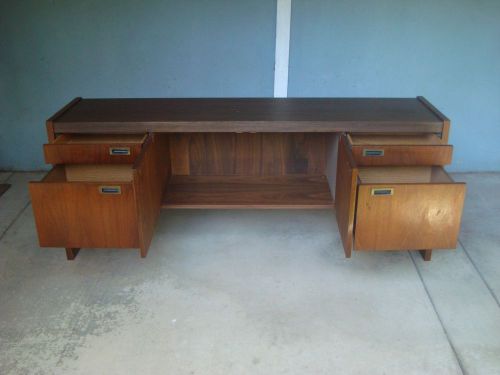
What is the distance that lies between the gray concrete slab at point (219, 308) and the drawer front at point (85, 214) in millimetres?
162

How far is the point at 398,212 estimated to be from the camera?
1869mm

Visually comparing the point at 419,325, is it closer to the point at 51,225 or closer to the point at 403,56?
the point at 51,225

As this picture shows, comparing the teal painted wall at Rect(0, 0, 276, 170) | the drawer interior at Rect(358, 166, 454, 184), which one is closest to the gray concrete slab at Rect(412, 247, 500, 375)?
the drawer interior at Rect(358, 166, 454, 184)

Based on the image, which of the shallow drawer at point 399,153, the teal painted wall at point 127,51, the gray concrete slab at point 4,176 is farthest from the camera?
the gray concrete slab at point 4,176

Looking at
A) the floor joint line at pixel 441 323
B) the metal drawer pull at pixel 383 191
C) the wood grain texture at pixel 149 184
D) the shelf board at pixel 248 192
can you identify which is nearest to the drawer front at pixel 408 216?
the metal drawer pull at pixel 383 191

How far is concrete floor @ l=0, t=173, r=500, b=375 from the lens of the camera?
1.60 metres

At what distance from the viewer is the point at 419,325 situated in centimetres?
173

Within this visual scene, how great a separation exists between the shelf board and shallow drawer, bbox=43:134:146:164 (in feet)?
1.09

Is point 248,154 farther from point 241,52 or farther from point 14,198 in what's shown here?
point 14,198

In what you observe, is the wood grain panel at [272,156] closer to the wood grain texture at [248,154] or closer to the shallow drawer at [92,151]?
the wood grain texture at [248,154]

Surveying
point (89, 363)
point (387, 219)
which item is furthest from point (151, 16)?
point (89, 363)

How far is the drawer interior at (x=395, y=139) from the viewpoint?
6.63 feet

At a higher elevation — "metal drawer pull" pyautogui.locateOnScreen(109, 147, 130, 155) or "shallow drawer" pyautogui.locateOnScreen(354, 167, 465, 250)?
"metal drawer pull" pyautogui.locateOnScreen(109, 147, 130, 155)

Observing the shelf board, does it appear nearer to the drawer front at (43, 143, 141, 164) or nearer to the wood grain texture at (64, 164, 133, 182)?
the wood grain texture at (64, 164, 133, 182)
